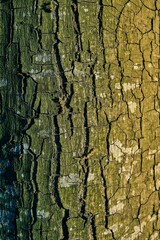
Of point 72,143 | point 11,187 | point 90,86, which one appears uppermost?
point 90,86

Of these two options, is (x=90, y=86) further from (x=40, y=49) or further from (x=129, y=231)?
(x=129, y=231)

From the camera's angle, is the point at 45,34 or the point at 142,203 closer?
the point at 45,34

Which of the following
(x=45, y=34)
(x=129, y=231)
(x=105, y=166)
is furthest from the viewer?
(x=129, y=231)

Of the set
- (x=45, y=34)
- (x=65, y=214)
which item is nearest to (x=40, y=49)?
(x=45, y=34)

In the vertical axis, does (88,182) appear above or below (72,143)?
below

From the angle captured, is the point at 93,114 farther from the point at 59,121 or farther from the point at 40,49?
the point at 40,49

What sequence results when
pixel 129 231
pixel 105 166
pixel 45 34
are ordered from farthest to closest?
pixel 129 231, pixel 105 166, pixel 45 34
